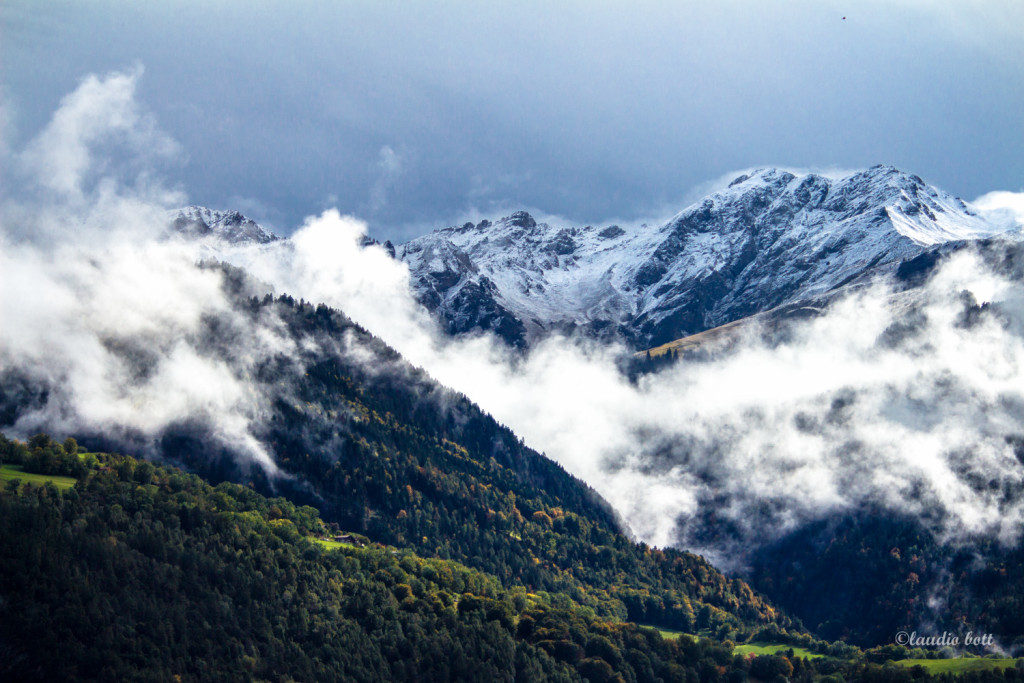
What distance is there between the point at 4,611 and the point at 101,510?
35.0 m

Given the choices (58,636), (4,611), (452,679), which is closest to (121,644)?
(58,636)

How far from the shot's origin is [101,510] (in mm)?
197625

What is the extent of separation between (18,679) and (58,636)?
886 centimetres

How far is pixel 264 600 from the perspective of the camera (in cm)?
19500

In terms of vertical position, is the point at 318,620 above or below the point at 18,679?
above

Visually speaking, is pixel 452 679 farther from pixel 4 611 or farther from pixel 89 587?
pixel 4 611

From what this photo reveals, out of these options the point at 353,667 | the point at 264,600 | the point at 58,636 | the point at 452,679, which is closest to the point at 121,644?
the point at 58,636

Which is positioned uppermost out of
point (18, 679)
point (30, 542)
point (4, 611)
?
point (30, 542)

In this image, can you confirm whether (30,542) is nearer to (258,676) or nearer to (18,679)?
(18,679)

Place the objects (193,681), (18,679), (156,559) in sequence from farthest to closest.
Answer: (156,559), (193,681), (18,679)

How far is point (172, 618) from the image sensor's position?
175125 mm

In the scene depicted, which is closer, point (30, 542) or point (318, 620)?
point (30, 542)

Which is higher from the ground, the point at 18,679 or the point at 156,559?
the point at 156,559

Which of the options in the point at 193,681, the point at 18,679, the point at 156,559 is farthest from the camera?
the point at 156,559
